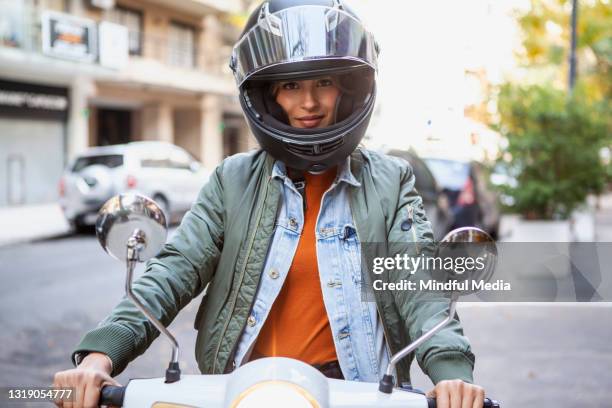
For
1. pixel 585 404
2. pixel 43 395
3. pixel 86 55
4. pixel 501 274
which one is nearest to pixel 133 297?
pixel 43 395

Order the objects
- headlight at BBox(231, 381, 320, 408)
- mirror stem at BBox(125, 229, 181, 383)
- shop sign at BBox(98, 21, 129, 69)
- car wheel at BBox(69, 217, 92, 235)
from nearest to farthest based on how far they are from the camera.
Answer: headlight at BBox(231, 381, 320, 408), mirror stem at BBox(125, 229, 181, 383), car wheel at BBox(69, 217, 92, 235), shop sign at BBox(98, 21, 129, 69)

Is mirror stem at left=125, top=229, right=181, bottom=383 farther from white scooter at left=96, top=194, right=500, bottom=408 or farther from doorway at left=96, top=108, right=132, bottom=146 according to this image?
doorway at left=96, top=108, right=132, bottom=146

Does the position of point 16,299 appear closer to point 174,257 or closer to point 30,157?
point 174,257

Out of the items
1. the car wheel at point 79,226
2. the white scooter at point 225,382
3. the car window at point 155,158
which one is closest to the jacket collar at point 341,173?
the white scooter at point 225,382

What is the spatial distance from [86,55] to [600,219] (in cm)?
1317

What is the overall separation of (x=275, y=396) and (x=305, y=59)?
3.01 ft

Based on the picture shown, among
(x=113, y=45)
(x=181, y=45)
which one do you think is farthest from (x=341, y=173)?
(x=181, y=45)

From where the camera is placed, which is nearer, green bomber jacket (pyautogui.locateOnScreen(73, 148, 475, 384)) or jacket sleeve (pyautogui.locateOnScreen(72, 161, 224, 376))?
jacket sleeve (pyautogui.locateOnScreen(72, 161, 224, 376))

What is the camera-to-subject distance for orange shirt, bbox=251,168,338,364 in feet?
5.97

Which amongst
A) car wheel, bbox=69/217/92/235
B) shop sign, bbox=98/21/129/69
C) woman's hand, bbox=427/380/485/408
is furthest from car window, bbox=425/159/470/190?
shop sign, bbox=98/21/129/69

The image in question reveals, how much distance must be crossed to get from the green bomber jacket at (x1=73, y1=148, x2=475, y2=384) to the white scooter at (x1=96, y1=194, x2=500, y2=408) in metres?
0.26

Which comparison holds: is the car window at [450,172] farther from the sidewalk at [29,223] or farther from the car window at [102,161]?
the sidewalk at [29,223]

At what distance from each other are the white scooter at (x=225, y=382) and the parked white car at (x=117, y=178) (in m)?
11.0

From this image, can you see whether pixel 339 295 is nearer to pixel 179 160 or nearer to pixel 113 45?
pixel 179 160
